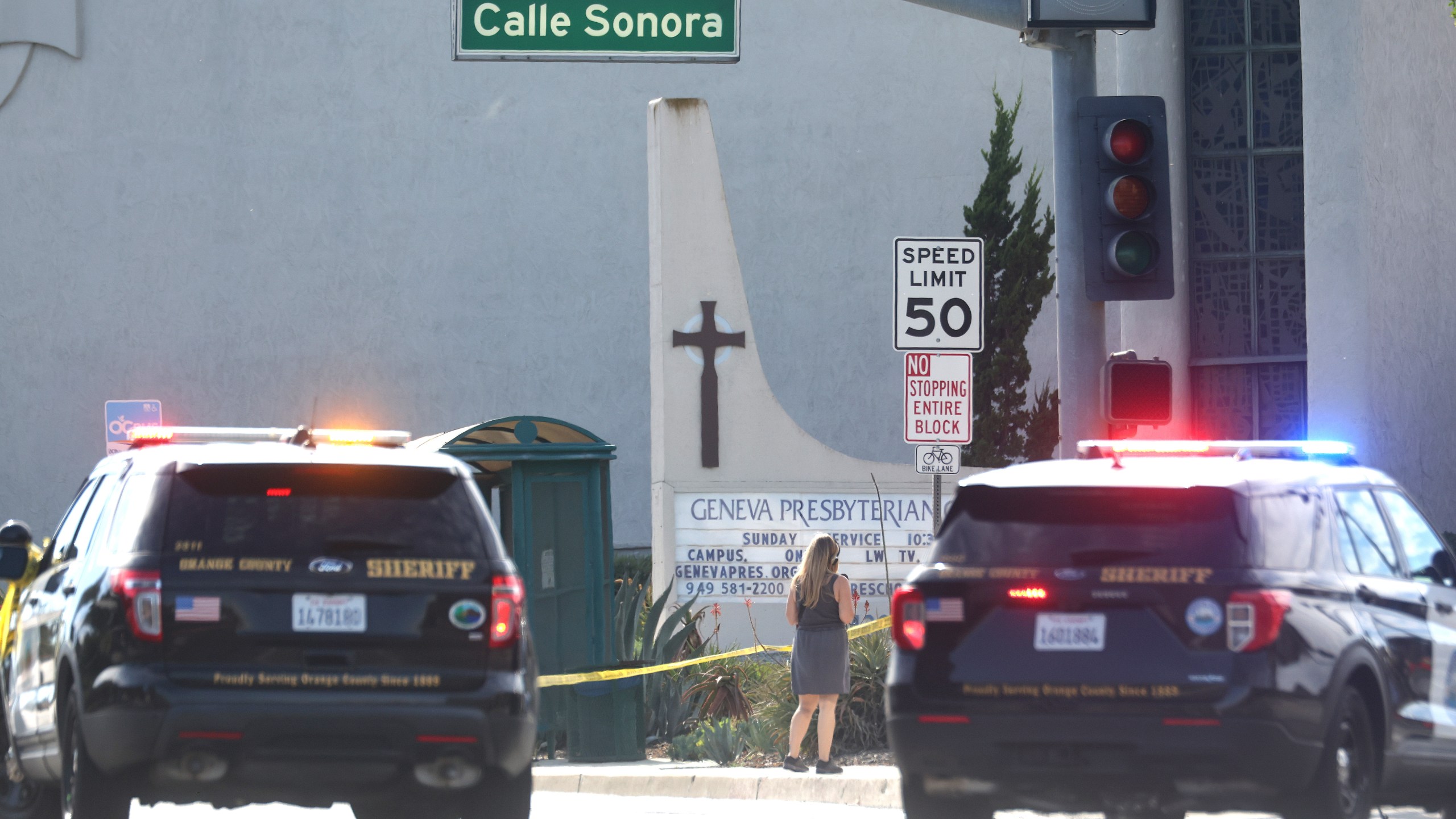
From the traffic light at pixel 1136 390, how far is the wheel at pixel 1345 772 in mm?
3778

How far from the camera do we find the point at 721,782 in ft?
43.2

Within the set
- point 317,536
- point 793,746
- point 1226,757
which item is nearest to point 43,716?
point 317,536

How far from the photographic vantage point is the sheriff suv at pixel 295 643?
7578mm

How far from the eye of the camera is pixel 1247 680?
738 centimetres

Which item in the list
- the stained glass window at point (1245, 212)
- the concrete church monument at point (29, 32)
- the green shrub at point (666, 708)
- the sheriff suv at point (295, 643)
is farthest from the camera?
the concrete church monument at point (29, 32)

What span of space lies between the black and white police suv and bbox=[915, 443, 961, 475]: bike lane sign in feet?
15.0

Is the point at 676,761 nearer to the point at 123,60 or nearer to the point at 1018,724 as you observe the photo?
the point at 1018,724

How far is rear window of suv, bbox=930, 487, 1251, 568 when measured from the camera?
25.0 feet

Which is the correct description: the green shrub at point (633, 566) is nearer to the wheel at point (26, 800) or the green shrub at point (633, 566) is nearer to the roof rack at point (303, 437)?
the wheel at point (26, 800)

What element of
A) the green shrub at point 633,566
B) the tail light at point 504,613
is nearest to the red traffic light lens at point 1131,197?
the tail light at point 504,613

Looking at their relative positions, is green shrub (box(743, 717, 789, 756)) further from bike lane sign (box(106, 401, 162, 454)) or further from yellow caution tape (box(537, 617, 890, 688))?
bike lane sign (box(106, 401, 162, 454))

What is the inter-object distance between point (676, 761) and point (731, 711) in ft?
5.11

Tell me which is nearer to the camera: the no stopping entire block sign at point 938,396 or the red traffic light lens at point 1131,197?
the red traffic light lens at point 1131,197

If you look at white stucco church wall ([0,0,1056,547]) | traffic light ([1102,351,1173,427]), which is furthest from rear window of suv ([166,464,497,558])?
white stucco church wall ([0,0,1056,547])
